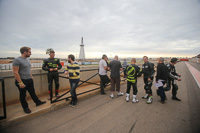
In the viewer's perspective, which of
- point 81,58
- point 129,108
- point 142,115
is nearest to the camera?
point 142,115

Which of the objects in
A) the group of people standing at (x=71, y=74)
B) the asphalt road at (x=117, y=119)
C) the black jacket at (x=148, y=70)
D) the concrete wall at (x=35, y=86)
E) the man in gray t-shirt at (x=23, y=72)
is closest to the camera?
the asphalt road at (x=117, y=119)

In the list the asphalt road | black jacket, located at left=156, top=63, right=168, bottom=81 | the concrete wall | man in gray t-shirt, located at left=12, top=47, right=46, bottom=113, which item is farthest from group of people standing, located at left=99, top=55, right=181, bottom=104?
man in gray t-shirt, located at left=12, top=47, right=46, bottom=113

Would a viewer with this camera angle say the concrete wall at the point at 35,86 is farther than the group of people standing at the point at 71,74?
Yes

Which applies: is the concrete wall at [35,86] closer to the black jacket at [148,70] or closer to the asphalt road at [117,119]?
the asphalt road at [117,119]

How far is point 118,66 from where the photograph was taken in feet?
14.5

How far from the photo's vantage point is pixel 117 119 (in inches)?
113

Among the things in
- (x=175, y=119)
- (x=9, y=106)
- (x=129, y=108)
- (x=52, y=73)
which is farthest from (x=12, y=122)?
(x=175, y=119)

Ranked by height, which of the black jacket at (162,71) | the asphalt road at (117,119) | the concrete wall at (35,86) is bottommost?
the asphalt road at (117,119)

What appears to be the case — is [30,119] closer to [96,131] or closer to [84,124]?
[84,124]

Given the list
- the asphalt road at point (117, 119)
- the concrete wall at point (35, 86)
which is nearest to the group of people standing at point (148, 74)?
the asphalt road at point (117, 119)

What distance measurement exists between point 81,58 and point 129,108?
48419 millimetres

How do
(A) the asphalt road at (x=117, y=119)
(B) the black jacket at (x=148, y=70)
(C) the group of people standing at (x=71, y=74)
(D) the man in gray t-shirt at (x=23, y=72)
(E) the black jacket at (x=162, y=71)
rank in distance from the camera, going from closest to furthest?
(A) the asphalt road at (x=117, y=119) < (D) the man in gray t-shirt at (x=23, y=72) < (C) the group of people standing at (x=71, y=74) < (E) the black jacket at (x=162, y=71) < (B) the black jacket at (x=148, y=70)

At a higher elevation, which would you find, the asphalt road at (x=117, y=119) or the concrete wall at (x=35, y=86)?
the concrete wall at (x=35, y=86)

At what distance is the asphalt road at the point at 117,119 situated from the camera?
2.43m
